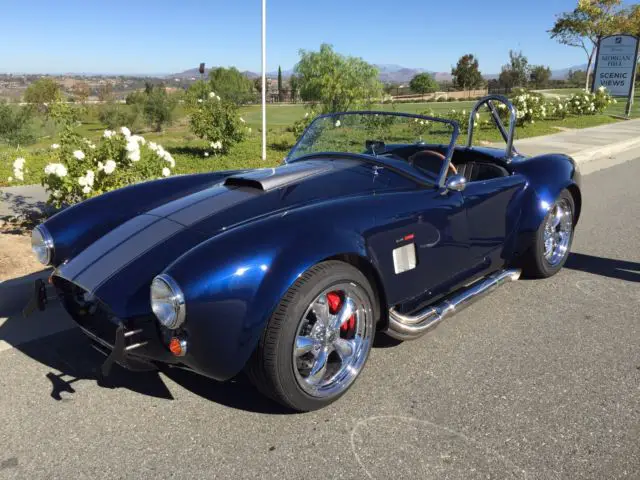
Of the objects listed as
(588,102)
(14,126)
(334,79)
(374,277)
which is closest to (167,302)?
A: (374,277)

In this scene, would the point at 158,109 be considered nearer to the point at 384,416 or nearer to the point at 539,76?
the point at 384,416

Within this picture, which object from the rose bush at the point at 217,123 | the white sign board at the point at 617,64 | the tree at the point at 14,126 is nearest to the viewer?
the rose bush at the point at 217,123

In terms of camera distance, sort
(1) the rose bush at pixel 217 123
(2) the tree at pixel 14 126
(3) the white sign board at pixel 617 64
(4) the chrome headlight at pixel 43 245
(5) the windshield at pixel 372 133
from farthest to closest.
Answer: (3) the white sign board at pixel 617 64 < (2) the tree at pixel 14 126 < (1) the rose bush at pixel 217 123 < (5) the windshield at pixel 372 133 < (4) the chrome headlight at pixel 43 245

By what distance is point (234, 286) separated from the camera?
2223 millimetres

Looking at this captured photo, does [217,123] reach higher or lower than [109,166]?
higher

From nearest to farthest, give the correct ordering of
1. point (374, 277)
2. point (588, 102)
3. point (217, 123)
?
point (374, 277) < point (217, 123) < point (588, 102)

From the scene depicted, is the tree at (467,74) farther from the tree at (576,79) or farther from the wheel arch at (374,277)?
the wheel arch at (374,277)

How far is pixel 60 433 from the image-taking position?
2484 mm

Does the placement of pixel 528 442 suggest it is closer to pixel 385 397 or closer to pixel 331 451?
pixel 385 397

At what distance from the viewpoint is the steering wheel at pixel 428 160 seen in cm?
343

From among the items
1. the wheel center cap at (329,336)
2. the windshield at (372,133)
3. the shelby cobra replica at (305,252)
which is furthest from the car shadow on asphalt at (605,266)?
the wheel center cap at (329,336)

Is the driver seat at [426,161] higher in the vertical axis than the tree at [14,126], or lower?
higher

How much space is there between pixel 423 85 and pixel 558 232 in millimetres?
55157

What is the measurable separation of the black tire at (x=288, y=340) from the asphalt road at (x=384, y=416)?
0.20 meters
